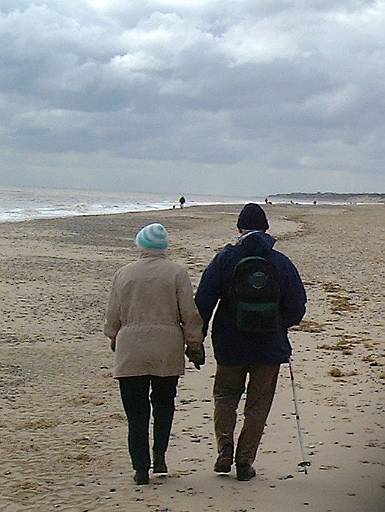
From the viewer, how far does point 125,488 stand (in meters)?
5.07

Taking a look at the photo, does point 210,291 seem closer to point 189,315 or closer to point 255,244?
point 189,315

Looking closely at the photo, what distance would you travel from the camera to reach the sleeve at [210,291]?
5.08 m

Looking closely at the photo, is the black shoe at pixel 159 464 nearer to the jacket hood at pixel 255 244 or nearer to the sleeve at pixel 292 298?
the sleeve at pixel 292 298

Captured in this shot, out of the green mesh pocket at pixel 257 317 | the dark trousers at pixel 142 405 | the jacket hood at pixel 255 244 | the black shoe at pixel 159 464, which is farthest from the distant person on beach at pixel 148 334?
the jacket hood at pixel 255 244

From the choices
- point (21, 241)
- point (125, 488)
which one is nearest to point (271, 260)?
point (125, 488)

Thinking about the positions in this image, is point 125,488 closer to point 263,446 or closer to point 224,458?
point 224,458

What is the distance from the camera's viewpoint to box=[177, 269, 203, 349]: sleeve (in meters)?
5.01

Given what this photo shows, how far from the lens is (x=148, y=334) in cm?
499

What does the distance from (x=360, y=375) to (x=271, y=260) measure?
3797mm

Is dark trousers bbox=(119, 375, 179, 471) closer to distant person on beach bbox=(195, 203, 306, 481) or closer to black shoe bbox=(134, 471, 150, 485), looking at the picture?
black shoe bbox=(134, 471, 150, 485)

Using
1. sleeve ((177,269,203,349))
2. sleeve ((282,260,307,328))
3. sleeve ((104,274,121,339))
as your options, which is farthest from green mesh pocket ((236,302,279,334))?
sleeve ((104,274,121,339))

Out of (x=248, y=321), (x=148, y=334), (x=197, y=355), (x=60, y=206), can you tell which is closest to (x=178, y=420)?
(x=197, y=355)

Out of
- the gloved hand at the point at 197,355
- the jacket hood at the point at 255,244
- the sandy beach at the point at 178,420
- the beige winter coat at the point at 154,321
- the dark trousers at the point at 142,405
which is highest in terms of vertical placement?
the jacket hood at the point at 255,244

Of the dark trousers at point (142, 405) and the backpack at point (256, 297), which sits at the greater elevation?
the backpack at point (256, 297)
